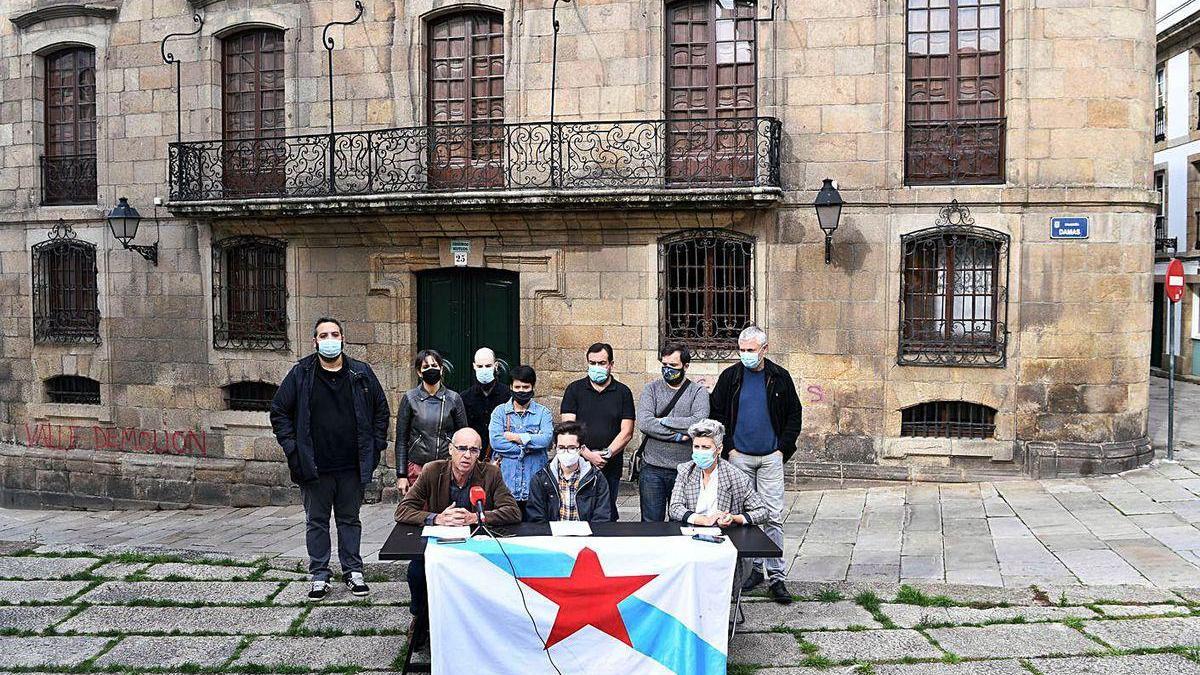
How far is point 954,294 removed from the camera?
519 inches

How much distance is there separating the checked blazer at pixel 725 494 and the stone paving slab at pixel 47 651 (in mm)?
3937

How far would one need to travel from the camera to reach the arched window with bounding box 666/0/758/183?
13508 millimetres

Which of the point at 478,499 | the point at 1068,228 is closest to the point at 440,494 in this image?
the point at 478,499

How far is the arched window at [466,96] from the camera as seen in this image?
14391 mm

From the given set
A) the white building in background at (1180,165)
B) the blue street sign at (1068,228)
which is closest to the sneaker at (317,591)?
the blue street sign at (1068,228)

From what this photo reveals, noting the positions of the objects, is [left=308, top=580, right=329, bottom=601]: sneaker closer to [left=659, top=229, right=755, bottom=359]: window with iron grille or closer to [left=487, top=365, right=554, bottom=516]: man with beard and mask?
[left=487, top=365, right=554, bottom=516]: man with beard and mask

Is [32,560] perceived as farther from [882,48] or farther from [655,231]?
[882,48]

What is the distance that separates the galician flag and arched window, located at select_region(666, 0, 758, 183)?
7.69m

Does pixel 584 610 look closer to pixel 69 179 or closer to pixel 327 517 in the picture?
pixel 327 517

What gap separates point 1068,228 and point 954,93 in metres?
2.04

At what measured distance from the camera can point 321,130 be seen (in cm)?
1497

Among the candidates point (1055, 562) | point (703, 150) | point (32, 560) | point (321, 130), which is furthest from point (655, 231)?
point (32, 560)

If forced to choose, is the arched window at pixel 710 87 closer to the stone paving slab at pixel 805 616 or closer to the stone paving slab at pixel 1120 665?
the stone paving slab at pixel 805 616

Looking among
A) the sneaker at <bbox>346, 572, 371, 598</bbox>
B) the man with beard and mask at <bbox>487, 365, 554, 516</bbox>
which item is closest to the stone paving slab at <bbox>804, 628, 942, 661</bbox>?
the man with beard and mask at <bbox>487, 365, 554, 516</bbox>
